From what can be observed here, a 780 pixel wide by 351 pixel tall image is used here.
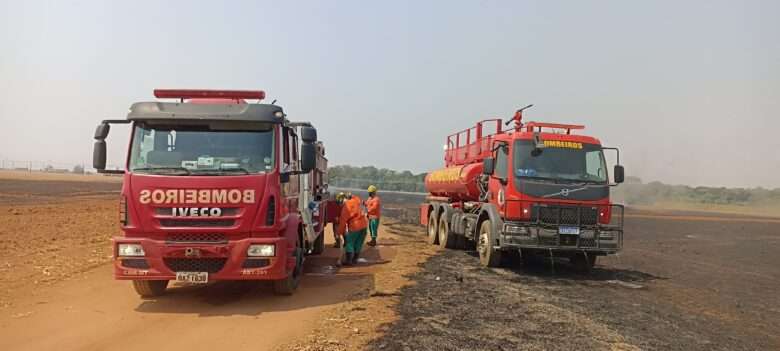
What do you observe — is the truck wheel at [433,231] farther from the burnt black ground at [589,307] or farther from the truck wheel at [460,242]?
the burnt black ground at [589,307]

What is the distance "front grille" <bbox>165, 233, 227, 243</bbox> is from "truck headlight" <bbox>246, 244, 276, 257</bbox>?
350mm

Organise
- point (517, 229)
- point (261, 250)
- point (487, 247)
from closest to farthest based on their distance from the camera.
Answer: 1. point (261, 250)
2. point (517, 229)
3. point (487, 247)

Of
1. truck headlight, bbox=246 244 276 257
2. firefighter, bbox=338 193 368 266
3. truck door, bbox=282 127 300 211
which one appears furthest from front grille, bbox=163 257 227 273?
firefighter, bbox=338 193 368 266

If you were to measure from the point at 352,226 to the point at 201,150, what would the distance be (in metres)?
4.55

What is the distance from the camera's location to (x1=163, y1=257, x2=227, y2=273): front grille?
7004mm

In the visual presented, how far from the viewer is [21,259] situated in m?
10.6

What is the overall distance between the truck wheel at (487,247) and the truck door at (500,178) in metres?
0.49

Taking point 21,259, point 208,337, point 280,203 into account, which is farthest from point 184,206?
point 21,259

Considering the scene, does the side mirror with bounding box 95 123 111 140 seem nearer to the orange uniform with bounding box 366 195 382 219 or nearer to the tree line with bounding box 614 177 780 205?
the orange uniform with bounding box 366 195 382 219

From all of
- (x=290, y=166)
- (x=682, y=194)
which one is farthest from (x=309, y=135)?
(x=682, y=194)

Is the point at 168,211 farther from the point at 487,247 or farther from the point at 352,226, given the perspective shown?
the point at 487,247

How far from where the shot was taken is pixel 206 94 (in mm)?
8094

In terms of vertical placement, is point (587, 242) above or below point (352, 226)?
below

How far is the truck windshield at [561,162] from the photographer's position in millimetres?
10828
